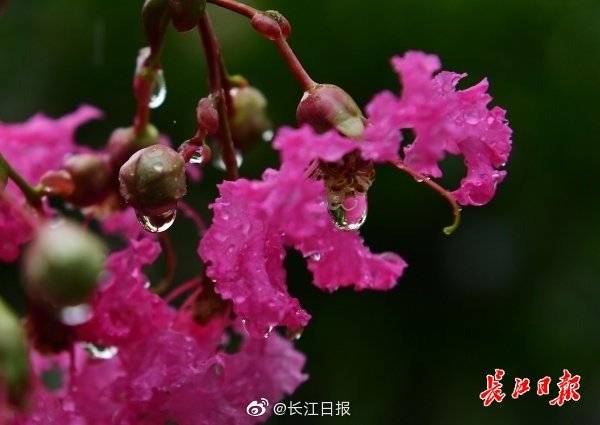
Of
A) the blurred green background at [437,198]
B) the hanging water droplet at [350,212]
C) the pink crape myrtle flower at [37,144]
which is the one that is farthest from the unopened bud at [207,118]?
the blurred green background at [437,198]

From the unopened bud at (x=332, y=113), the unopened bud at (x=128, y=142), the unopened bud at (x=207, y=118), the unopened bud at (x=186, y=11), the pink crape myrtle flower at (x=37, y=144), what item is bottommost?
the pink crape myrtle flower at (x=37, y=144)

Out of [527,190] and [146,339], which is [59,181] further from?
[527,190]

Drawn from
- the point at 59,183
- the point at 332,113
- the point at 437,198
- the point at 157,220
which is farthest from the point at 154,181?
the point at 437,198

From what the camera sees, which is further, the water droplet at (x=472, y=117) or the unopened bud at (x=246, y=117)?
the unopened bud at (x=246, y=117)

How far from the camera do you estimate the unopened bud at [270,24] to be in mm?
834

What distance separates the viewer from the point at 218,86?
87 centimetres

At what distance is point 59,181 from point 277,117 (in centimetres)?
155

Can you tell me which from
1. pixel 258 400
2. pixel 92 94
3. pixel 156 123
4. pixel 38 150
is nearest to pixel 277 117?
pixel 156 123

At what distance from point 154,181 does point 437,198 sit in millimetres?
1695

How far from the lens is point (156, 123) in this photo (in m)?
2.58

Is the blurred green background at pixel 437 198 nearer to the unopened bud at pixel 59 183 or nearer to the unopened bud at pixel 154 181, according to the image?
the unopened bud at pixel 59 183

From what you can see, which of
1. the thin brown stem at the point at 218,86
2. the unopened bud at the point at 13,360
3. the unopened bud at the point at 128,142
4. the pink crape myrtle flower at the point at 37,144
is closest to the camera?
the unopened bud at the point at 13,360

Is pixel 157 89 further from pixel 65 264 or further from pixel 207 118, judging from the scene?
pixel 65 264

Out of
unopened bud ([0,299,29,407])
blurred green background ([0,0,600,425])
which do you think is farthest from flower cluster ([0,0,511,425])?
blurred green background ([0,0,600,425])
